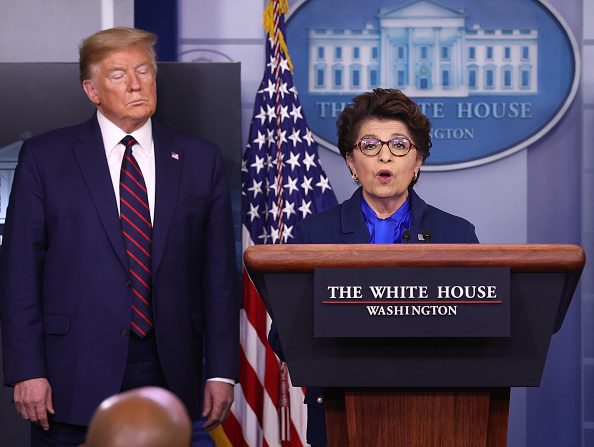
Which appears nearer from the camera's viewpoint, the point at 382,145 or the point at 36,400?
the point at 382,145

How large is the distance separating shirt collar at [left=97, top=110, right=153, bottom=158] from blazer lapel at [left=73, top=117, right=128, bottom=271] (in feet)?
0.06

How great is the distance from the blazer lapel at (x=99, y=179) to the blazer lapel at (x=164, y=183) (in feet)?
0.33

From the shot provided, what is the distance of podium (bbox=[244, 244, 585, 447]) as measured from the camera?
1.46 metres

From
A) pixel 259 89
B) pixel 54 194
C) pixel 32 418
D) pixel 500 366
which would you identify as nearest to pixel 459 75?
pixel 259 89

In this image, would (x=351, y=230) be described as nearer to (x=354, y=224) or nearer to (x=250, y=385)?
(x=354, y=224)

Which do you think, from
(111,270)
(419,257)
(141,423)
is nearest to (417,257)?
(419,257)

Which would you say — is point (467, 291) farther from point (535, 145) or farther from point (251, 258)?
point (535, 145)

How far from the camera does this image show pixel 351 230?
214 centimetres

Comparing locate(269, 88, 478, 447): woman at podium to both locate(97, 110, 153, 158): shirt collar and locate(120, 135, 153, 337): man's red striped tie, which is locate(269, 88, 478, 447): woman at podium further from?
locate(97, 110, 153, 158): shirt collar

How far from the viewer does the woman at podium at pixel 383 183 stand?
2146 mm

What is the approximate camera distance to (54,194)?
2646 mm

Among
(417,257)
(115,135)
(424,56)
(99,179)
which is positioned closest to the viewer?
(417,257)

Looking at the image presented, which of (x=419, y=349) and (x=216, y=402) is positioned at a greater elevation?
(x=419, y=349)

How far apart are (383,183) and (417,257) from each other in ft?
2.44
